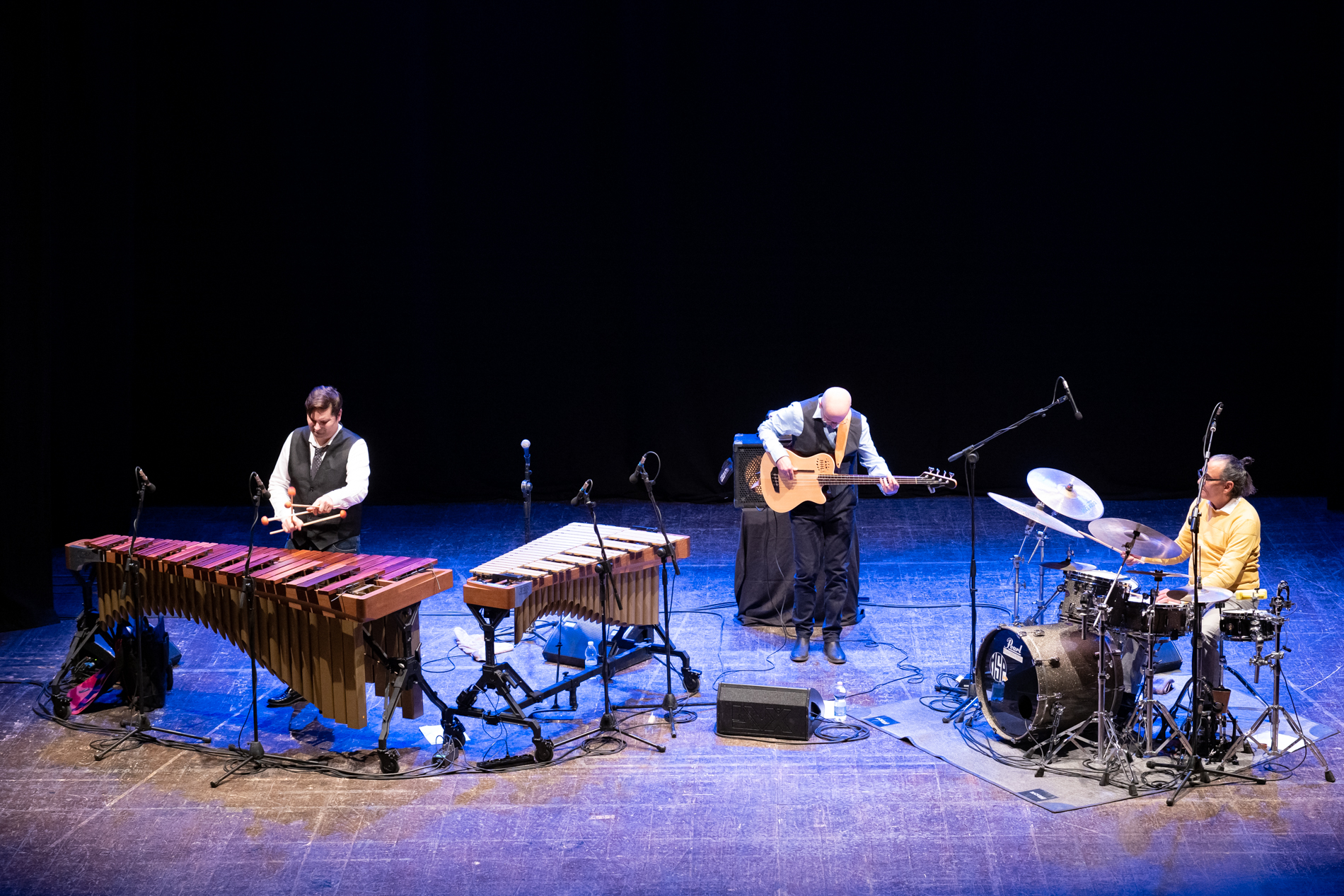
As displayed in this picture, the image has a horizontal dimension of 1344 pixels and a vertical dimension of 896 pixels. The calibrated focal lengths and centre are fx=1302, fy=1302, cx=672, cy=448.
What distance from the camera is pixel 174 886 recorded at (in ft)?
16.0

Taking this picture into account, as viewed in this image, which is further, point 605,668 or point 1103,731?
point 605,668

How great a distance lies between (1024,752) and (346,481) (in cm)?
358

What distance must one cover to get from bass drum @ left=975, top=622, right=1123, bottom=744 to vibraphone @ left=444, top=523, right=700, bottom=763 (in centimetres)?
159

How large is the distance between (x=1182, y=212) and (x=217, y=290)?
8.20m

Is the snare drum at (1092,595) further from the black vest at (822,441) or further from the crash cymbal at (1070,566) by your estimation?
the black vest at (822,441)

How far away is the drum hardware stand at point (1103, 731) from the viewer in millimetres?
5527

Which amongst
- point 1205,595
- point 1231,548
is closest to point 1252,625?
point 1205,595

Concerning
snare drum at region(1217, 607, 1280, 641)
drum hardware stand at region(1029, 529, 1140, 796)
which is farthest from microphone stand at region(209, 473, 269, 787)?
snare drum at region(1217, 607, 1280, 641)

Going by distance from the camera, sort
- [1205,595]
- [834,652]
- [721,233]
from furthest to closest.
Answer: [721,233] → [834,652] → [1205,595]

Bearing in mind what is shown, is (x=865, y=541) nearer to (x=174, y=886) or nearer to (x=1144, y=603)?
(x=1144, y=603)

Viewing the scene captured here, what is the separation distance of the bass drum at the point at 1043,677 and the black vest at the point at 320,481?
3282 mm

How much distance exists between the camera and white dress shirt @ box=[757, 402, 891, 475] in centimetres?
734

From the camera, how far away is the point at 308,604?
574 cm

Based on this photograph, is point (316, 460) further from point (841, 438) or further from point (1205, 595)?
point (1205, 595)
